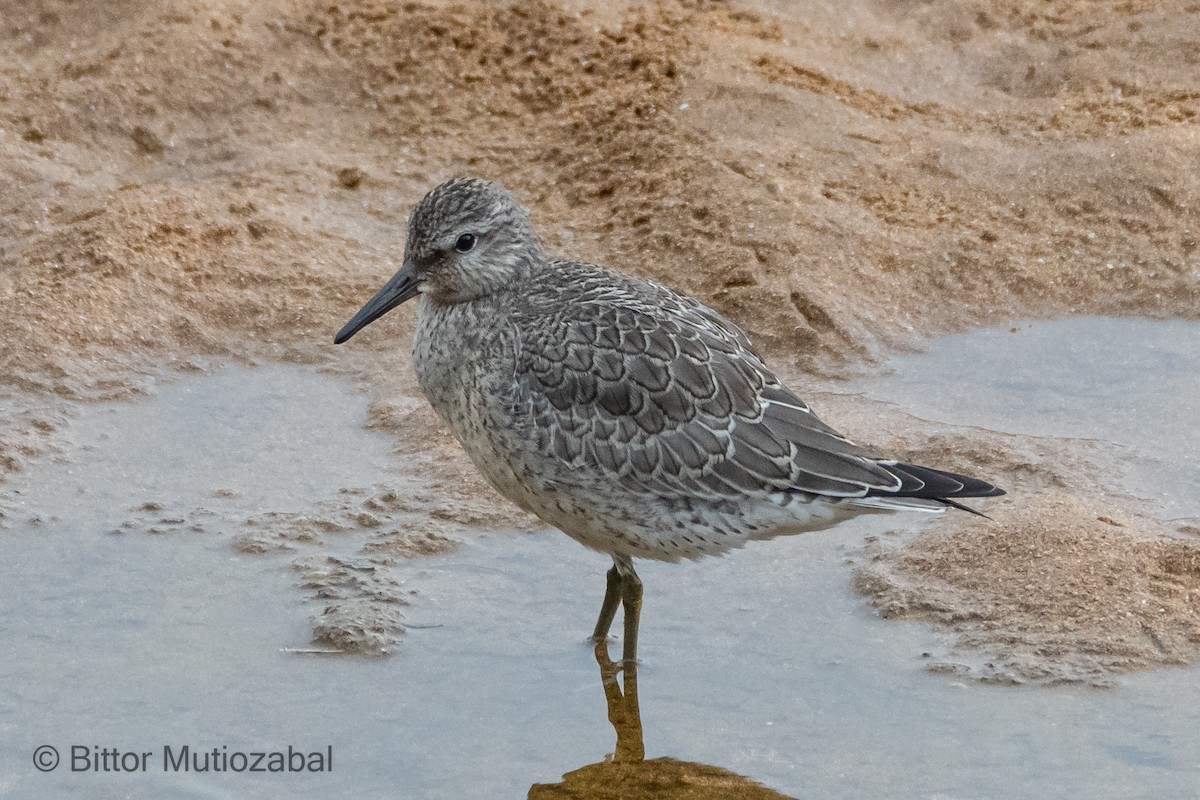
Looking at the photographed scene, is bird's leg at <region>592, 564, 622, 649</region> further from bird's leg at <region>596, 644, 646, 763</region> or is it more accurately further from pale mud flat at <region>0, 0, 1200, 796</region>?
pale mud flat at <region>0, 0, 1200, 796</region>

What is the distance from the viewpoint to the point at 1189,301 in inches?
299

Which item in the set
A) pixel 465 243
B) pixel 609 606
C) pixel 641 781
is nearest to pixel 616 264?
pixel 465 243

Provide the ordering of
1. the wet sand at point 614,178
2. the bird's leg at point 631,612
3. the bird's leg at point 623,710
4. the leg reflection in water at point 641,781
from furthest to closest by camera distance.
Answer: the wet sand at point 614,178
the bird's leg at point 631,612
the bird's leg at point 623,710
the leg reflection in water at point 641,781

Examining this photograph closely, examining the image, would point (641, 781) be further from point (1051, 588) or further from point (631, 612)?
point (1051, 588)

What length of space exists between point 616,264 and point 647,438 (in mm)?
2682

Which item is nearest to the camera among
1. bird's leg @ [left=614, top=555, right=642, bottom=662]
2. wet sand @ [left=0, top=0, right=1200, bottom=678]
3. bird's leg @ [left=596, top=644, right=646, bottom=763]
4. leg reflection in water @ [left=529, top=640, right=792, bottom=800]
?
leg reflection in water @ [left=529, top=640, right=792, bottom=800]

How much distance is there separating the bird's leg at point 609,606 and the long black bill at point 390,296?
1277 mm

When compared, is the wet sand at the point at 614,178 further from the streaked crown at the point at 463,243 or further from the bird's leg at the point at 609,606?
the streaked crown at the point at 463,243

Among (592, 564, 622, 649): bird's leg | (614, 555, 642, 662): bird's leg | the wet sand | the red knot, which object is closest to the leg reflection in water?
(614, 555, 642, 662): bird's leg

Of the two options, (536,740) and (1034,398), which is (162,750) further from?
(1034,398)

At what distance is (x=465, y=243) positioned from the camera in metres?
5.62

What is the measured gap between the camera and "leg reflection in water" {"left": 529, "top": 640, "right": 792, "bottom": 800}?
4.84m

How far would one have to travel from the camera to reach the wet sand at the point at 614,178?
7.12m

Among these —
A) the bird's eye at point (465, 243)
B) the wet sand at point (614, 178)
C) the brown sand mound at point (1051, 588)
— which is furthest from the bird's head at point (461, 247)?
the brown sand mound at point (1051, 588)
